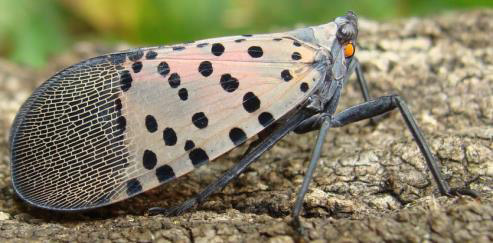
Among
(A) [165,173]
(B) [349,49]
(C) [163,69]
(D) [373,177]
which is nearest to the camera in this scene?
(A) [165,173]

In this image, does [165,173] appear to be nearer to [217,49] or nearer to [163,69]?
[163,69]

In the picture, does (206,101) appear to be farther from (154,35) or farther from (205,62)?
(154,35)

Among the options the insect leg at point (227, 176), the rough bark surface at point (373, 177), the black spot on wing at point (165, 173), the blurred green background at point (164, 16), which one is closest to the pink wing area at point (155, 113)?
the black spot on wing at point (165, 173)

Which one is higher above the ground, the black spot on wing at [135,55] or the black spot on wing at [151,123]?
the black spot on wing at [135,55]

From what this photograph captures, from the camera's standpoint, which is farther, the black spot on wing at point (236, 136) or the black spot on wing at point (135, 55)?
the black spot on wing at point (135, 55)

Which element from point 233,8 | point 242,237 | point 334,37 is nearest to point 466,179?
point 334,37

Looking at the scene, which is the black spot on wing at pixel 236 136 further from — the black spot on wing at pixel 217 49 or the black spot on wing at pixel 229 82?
the black spot on wing at pixel 217 49

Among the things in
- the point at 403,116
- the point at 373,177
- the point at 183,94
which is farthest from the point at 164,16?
the point at 403,116

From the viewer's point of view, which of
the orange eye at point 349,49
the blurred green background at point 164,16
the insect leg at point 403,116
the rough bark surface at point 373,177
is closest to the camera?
the rough bark surface at point 373,177
